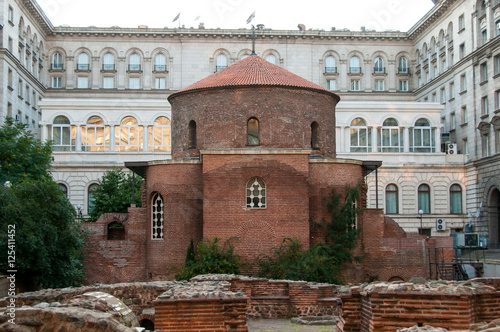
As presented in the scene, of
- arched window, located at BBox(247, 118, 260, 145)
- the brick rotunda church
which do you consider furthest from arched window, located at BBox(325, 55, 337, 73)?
arched window, located at BBox(247, 118, 260, 145)

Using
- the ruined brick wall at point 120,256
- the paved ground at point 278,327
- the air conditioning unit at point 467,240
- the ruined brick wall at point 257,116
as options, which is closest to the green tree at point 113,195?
the ruined brick wall at point 120,256

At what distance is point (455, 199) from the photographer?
5150cm

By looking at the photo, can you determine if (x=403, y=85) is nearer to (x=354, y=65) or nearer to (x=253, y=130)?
(x=354, y=65)

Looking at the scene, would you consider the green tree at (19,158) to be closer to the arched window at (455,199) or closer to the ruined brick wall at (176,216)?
the ruined brick wall at (176,216)

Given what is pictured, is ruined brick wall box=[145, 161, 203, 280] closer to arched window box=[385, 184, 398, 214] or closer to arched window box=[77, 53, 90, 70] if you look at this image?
arched window box=[385, 184, 398, 214]

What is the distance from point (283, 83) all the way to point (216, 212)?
7643 mm

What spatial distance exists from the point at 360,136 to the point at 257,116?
25.8m

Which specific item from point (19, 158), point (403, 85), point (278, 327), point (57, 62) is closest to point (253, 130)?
point (278, 327)

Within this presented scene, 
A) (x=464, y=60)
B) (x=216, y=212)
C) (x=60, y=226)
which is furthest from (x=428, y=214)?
(x=60, y=226)

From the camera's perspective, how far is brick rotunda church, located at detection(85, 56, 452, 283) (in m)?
25.1

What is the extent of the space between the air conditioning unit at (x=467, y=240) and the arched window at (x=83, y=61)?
4174 cm

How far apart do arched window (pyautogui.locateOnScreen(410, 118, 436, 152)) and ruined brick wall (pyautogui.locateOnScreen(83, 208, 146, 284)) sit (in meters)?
31.7

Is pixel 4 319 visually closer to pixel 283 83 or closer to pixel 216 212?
pixel 216 212

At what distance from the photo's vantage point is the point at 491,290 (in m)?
11.1
